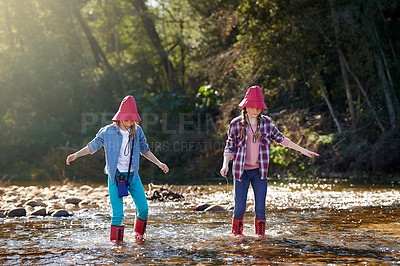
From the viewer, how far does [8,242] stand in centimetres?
623

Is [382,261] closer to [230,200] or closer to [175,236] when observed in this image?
[175,236]

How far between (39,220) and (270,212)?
3846 mm

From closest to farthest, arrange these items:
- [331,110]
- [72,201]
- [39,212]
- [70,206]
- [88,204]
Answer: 1. [39,212]
2. [70,206]
3. [88,204]
4. [72,201]
5. [331,110]

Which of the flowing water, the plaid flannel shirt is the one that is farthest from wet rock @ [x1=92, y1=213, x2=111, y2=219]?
the plaid flannel shirt

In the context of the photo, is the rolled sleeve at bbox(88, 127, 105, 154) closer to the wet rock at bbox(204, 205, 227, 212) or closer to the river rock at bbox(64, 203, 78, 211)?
the wet rock at bbox(204, 205, 227, 212)

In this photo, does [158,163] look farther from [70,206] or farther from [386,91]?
[386,91]

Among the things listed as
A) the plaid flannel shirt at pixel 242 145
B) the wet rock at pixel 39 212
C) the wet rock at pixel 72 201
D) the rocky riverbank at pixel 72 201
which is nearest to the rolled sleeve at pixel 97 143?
the plaid flannel shirt at pixel 242 145

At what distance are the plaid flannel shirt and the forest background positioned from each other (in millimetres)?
8784

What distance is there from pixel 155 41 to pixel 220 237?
20.3 meters

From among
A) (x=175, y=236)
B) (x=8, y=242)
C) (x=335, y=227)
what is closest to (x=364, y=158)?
(x=335, y=227)

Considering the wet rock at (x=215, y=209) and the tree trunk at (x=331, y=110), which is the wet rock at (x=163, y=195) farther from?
the tree trunk at (x=331, y=110)

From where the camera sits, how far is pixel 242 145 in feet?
19.6

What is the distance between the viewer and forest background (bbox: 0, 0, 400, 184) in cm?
1500

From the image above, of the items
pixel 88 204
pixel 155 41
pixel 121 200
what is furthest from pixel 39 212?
pixel 155 41
